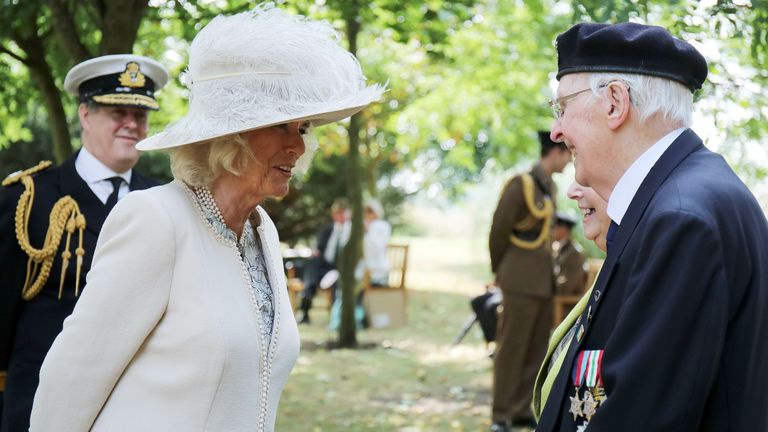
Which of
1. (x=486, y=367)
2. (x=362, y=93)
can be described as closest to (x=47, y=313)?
(x=362, y=93)

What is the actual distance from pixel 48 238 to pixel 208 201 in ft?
3.54

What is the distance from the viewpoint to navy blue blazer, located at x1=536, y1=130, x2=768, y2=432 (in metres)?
1.72

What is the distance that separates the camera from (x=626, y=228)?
1947 millimetres

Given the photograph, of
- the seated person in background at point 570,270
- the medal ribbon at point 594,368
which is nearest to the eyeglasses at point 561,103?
the medal ribbon at point 594,368

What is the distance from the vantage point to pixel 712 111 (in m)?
4.72

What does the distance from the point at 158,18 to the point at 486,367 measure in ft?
18.9

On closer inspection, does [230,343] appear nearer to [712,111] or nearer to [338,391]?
[712,111]

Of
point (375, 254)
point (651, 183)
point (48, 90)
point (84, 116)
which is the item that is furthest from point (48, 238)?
point (375, 254)

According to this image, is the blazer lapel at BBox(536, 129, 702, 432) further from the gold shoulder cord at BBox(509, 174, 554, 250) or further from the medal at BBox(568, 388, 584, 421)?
the gold shoulder cord at BBox(509, 174, 554, 250)

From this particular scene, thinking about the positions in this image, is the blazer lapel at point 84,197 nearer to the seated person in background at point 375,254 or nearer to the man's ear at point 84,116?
the man's ear at point 84,116

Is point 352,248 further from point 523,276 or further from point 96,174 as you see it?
point 96,174

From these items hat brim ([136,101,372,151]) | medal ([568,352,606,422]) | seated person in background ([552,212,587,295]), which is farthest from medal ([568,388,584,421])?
seated person in background ([552,212,587,295])

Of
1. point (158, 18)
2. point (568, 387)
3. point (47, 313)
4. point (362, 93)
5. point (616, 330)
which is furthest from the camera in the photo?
point (158, 18)

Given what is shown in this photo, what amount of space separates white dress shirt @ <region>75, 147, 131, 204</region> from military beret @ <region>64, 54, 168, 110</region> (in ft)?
0.80
